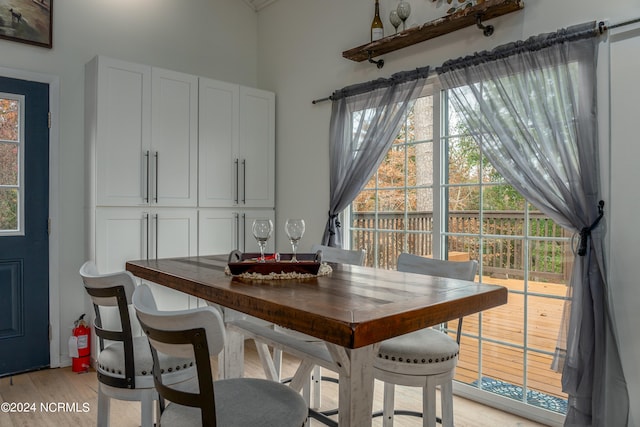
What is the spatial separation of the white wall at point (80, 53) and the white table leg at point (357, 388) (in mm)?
2843

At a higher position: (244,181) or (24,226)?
(244,181)

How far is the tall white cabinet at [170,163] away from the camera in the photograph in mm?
3201

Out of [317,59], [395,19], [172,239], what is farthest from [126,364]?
[317,59]

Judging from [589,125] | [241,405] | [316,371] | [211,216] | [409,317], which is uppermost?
[589,125]

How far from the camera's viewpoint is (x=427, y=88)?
9.90 ft

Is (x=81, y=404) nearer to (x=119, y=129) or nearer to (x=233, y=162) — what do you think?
(x=119, y=129)

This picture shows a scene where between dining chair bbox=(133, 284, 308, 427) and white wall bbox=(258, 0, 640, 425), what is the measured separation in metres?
2.30

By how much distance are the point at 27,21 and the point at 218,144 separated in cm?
158

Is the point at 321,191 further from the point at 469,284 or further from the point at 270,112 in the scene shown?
the point at 469,284

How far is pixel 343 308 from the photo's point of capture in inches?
49.6

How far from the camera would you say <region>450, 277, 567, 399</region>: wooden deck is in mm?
2527

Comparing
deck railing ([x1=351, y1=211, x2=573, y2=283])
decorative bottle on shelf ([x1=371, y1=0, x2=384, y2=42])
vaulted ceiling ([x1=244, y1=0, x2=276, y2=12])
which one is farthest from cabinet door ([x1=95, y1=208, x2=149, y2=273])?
vaulted ceiling ([x1=244, y1=0, x2=276, y2=12])

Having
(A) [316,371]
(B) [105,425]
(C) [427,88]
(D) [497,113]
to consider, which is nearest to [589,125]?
(D) [497,113]

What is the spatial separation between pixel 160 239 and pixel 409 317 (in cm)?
266
